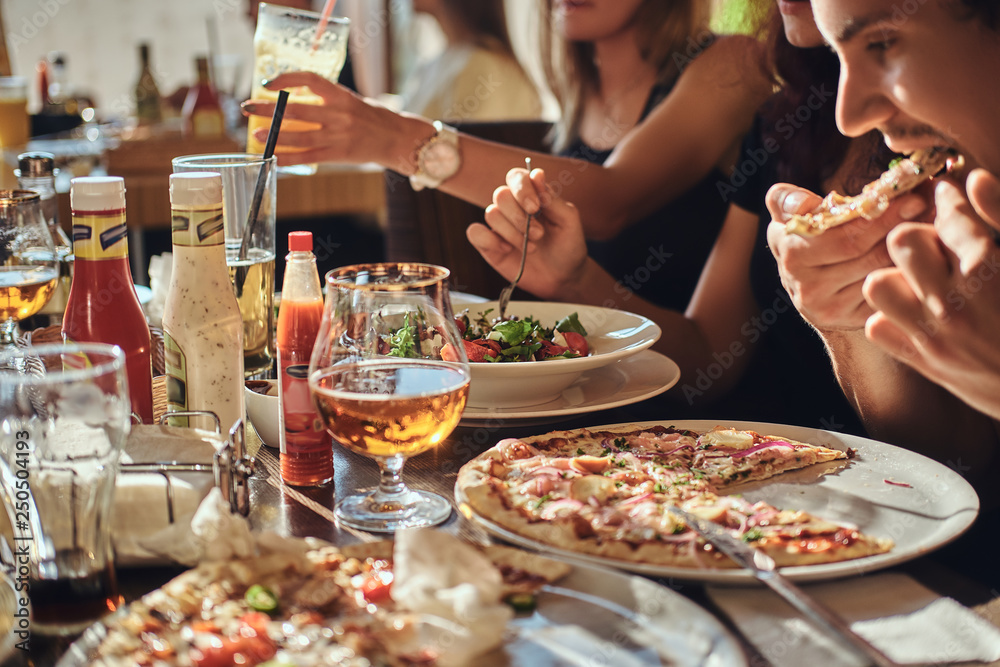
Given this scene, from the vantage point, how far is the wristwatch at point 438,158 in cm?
182

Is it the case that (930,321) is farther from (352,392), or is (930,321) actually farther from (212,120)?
(212,120)

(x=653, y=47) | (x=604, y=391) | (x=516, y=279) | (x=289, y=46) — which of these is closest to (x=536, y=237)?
(x=516, y=279)

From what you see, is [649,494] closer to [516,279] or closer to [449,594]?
[449,594]

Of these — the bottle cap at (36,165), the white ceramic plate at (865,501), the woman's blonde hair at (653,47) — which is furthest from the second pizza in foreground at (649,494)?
the woman's blonde hair at (653,47)

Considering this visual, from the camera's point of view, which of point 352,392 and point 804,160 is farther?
point 804,160

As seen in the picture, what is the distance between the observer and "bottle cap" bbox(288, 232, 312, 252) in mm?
940

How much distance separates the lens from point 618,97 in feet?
7.92

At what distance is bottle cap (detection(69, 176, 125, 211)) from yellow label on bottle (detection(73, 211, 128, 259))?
0.04ft

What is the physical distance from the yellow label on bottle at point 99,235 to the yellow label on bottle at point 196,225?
0.17ft

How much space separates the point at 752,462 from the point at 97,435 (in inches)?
22.5

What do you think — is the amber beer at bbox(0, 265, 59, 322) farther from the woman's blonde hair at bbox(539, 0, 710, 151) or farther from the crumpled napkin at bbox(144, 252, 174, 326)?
the woman's blonde hair at bbox(539, 0, 710, 151)

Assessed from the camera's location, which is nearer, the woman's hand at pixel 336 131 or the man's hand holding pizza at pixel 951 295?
the man's hand holding pizza at pixel 951 295

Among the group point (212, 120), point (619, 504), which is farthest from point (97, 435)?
point (212, 120)

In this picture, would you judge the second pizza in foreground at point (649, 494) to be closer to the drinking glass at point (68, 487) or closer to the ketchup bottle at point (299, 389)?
the ketchup bottle at point (299, 389)
